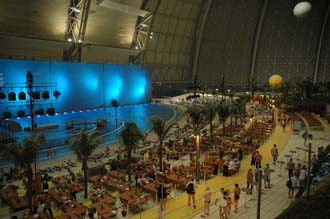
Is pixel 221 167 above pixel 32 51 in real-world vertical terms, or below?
below

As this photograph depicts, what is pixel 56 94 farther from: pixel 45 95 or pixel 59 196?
pixel 59 196

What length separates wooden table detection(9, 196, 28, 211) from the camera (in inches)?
472

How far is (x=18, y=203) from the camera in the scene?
1220cm

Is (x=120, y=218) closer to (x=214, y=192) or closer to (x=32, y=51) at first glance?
(x=214, y=192)

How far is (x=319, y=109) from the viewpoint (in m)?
36.2

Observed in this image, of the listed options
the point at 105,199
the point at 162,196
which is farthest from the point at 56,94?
the point at 162,196

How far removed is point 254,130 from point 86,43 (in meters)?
28.6

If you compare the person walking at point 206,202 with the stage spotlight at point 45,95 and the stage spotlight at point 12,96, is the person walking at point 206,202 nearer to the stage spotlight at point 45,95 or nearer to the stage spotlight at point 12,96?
the stage spotlight at point 12,96

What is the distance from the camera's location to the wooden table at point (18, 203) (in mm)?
11984

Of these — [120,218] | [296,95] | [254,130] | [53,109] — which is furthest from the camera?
[296,95]

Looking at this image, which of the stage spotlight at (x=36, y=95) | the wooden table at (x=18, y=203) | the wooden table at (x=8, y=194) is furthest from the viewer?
the stage spotlight at (x=36, y=95)

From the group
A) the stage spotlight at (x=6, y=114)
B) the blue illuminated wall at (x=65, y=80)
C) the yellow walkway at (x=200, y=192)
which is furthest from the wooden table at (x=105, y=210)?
the blue illuminated wall at (x=65, y=80)

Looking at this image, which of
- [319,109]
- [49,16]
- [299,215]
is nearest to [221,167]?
[299,215]

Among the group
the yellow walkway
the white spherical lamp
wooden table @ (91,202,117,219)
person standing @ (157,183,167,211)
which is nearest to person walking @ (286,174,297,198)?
the yellow walkway
